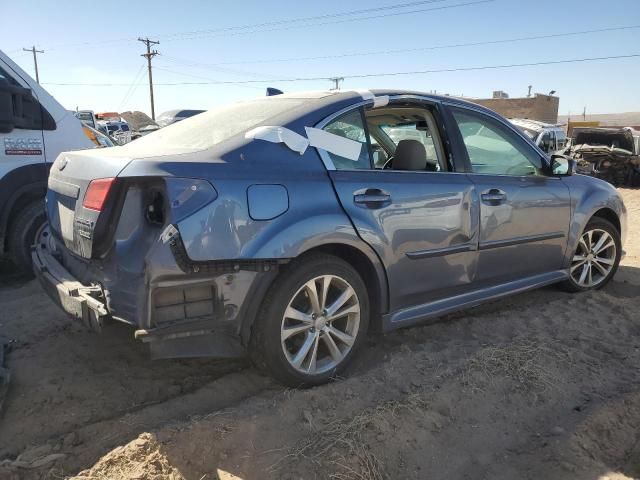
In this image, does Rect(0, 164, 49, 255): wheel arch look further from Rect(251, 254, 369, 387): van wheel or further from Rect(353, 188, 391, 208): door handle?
Rect(353, 188, 391, 208): door handle

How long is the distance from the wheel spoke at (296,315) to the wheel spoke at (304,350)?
0.10 metres

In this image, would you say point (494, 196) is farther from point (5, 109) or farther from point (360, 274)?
point (5, 109)

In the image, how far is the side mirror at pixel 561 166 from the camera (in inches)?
170

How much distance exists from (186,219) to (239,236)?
271 millimetres

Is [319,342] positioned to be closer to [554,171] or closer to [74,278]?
[74,278]

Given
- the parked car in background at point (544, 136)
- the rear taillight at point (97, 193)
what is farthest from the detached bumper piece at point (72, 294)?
the parked car in background at point (544, 136)

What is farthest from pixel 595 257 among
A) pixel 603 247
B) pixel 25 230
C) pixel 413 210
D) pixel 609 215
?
pixel 25 230

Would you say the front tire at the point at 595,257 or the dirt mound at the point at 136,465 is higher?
the front tire at the point at 595,257

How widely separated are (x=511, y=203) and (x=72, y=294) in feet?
9.55

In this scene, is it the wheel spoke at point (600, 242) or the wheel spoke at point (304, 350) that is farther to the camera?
the wheel spoke at point (600, 242)

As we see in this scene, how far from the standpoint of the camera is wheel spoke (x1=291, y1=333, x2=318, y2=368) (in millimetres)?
2953

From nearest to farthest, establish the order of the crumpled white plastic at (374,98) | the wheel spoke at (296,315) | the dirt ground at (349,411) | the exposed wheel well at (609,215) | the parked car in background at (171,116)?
1. the dirt ground at (349,411)
2. the wheel spoke at (296,315)
3. the crumpled white plastic at (374,98)
4. the exposed wheel well at (609,215)
5. the parked car in background at (171,116)

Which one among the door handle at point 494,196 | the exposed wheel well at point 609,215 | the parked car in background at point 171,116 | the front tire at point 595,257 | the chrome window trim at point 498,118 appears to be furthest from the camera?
the parked car in background at point 171,116

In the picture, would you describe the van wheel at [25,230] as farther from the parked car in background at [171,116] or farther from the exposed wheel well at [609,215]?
the exposed wheel well at [609,215]
